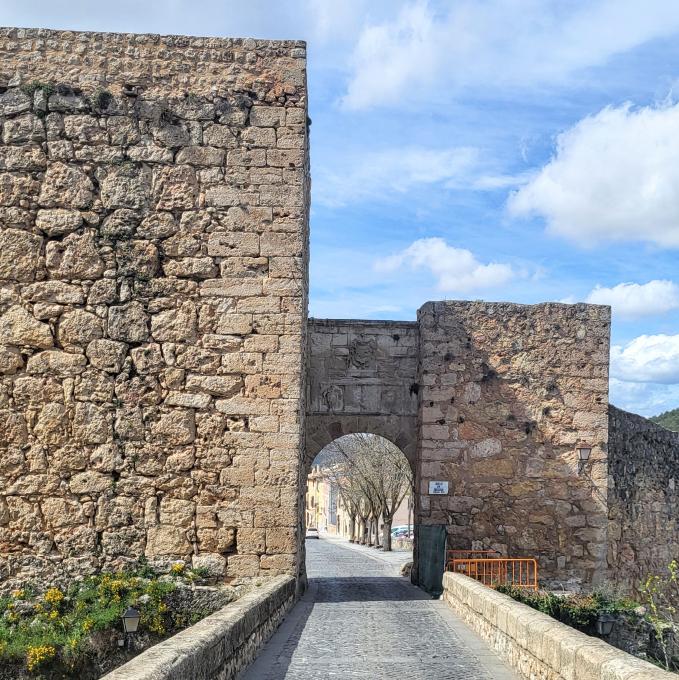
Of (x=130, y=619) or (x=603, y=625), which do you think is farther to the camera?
(x=603, y=625)

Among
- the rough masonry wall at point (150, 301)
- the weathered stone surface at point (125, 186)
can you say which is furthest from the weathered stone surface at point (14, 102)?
the weathered stone surface at point (125, 186)

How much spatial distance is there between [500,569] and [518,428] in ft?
6.49

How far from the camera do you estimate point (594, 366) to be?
13.8 metres

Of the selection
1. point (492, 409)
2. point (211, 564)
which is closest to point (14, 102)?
point (211, 564)

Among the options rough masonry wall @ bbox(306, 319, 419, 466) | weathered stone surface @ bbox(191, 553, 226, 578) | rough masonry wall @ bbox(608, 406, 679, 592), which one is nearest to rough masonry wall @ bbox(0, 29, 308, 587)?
weathered stone surface @ bbox(191, 553, 226, 578)

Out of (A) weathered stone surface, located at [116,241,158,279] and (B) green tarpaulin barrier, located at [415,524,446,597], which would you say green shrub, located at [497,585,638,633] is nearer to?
(B) green tarpaulin barrier, located at [415,524,446,597]

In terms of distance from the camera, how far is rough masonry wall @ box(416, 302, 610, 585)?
1341 cm

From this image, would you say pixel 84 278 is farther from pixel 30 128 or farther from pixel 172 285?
pixel 30 128

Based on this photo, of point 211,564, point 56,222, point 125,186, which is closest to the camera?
point 211,564

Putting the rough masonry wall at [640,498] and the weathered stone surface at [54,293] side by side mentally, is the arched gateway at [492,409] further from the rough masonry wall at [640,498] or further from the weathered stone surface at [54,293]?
the weathered stone surface at [54,293]

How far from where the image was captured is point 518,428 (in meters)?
13.6

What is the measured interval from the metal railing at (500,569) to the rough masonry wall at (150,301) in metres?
4.25

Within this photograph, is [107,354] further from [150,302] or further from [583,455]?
[583,455]

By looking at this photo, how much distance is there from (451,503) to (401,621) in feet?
15.0
